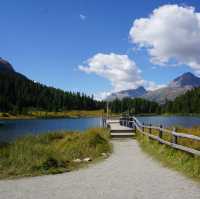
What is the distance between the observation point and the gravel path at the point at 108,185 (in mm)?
8055

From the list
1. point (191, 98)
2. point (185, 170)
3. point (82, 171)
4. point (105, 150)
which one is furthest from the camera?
point (191, 98)

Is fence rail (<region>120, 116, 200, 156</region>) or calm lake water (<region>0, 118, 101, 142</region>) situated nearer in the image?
fence rail (<region>120, 116, 200, 156</region>)

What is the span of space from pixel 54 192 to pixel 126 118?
27.9 meters

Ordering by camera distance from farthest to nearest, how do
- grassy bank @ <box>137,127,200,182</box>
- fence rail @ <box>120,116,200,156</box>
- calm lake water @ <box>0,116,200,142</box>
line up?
calm lake water @ <box>0,116,200,142</box> < fence rail @ <box>120,116,200,156</box> < grassy bank @ <box>137,127,200,182</box>

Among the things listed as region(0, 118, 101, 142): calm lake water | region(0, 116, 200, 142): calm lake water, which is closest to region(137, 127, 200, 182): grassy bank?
region(0, 116, 200, 142): calm lake water

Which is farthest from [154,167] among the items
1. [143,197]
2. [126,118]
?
[126,118]

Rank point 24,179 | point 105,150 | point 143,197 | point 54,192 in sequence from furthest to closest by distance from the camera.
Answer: point 105,150 < point 24,179 < point 54,192 < point 143,197

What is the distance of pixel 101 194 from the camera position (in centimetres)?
816

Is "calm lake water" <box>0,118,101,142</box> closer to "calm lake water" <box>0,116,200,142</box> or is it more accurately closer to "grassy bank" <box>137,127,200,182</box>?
"calm lake water" <box>0,116,200,142</box>

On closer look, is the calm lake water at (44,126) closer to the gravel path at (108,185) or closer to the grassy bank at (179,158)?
the grassy bank at (179,158)

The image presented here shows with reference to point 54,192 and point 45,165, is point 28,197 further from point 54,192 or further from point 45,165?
point 45,165

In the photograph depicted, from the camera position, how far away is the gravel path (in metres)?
8.05

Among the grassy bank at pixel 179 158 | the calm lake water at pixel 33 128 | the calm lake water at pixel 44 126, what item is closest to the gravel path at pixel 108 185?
the grassy bank at pixel 179 158

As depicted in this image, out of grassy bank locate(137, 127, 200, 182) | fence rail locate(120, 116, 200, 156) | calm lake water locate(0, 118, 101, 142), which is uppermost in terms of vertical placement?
fence rail locate(120, 116, 200, 156)
